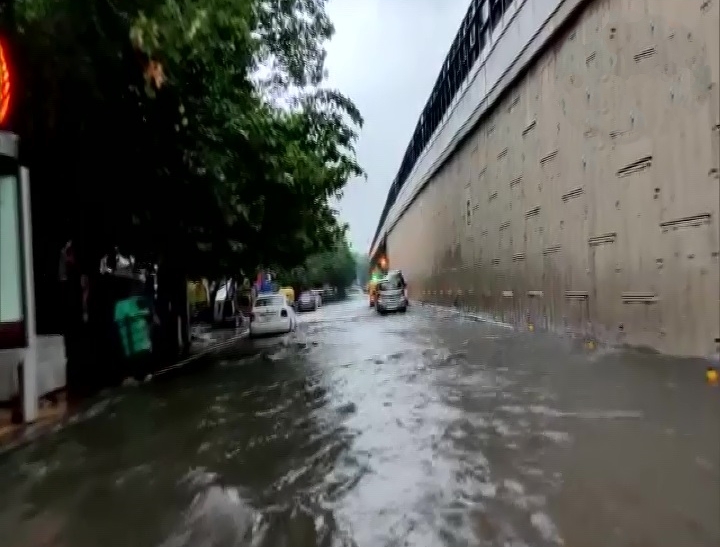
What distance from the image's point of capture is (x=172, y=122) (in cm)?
1132

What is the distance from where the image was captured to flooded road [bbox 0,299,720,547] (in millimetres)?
4969

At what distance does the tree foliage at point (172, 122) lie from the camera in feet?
27.9

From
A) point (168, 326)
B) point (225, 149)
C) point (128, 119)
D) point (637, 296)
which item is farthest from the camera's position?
point (168, 326)

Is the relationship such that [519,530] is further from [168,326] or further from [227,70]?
[168,326]

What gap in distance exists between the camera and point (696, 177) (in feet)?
31.8

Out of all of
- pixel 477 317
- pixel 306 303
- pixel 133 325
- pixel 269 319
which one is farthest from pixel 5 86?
pixel 306 303

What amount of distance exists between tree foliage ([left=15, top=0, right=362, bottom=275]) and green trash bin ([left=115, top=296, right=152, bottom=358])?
118 centimetres

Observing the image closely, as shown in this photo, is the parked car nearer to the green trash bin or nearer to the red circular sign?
the green trash bin

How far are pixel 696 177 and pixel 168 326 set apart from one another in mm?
14205

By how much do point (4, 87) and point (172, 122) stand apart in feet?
10.0

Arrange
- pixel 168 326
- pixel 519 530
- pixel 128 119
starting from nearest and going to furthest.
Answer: pixel 519 530 < pixel 128 119 < pixel 168 326

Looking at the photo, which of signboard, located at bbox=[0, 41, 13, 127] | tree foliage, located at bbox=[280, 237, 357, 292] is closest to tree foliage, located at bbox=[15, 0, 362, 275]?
signboard, located at bbox=[0, 41, 13, 127]

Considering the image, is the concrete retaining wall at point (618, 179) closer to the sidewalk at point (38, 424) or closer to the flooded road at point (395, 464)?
the flooded road at point (395, 464)

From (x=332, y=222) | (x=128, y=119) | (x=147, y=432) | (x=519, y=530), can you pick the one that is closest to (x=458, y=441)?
(x=519, y=530)
